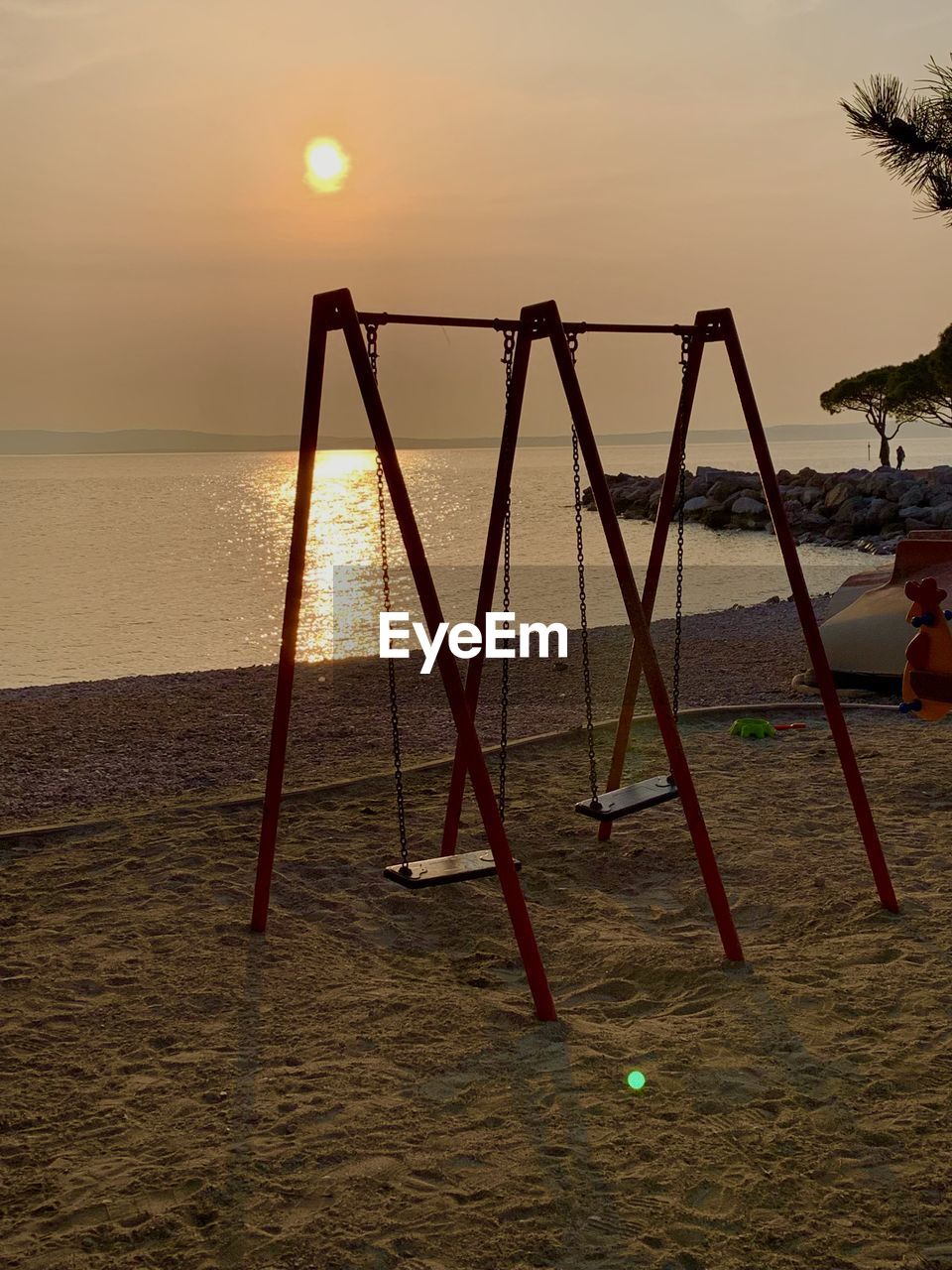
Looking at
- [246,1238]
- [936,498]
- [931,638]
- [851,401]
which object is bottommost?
[246,1238]

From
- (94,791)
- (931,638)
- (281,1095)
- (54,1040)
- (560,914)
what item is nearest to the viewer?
(281,1095)

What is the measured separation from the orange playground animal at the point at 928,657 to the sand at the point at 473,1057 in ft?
2.43

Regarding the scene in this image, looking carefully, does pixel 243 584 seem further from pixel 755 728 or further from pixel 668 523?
pixel 668 523

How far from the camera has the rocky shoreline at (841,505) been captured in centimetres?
3131

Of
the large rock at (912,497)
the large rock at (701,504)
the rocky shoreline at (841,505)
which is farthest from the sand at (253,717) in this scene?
the large rock at (701,504)

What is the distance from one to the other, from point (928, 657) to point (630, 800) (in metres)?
1.54

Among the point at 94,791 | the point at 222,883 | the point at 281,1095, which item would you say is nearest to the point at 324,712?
the point at 94,791

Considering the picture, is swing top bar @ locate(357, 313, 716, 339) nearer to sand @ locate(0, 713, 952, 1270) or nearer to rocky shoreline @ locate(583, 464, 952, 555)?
sand @ locate(0, 713, 952, 1270)

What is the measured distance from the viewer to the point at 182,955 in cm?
458

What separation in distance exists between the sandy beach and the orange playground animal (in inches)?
29.2

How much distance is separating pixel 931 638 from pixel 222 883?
3424 millimetres

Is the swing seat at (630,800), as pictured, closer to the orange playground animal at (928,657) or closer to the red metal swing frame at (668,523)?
the red metal swing frame at (668,523)

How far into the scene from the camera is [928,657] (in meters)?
5.38

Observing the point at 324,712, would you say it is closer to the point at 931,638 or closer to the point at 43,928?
the point at 43,928
